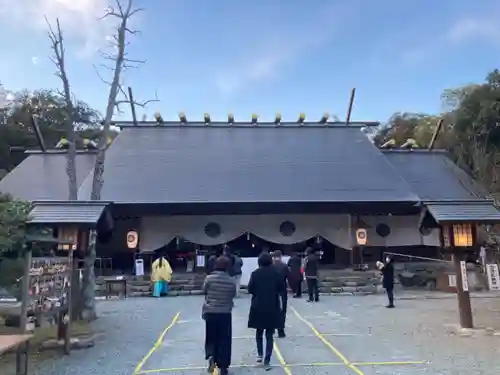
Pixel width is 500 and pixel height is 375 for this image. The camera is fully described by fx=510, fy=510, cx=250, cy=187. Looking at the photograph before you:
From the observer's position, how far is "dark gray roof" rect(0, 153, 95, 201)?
1845 cm

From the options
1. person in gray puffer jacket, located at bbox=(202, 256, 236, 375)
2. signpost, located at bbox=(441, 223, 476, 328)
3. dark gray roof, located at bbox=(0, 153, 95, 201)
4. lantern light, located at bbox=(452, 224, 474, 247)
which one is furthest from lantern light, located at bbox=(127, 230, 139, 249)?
person in gray puffer jacket, located at bbox=(202, 256, 236, 375)

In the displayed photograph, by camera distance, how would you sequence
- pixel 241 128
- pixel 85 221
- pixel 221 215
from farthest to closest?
1. pixel 241 128
2. pixel 221 215
3. pixel 85 221

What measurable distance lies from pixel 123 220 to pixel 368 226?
8.54 meters

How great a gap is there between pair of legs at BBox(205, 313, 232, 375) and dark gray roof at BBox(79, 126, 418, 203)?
11504 mm

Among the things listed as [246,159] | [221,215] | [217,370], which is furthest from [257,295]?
[246,159]

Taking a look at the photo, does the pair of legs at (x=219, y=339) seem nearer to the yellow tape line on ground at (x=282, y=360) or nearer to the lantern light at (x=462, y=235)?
the yellow tape line on ground at (x=282, y=360)

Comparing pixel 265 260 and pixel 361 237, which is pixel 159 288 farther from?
pixel 265 260

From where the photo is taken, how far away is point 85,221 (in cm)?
820

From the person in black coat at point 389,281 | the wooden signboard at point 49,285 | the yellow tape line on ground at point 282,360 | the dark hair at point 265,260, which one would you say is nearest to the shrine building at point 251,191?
the person in black coat at point 389,281

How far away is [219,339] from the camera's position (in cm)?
555

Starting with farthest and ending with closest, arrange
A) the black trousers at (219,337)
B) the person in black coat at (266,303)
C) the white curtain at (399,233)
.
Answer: the white curtain at (399,233) < the person in black coat at (266,303) < the black trousers at (219,337)

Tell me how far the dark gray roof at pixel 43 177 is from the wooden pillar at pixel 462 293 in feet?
45.1

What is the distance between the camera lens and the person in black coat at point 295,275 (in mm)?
13805

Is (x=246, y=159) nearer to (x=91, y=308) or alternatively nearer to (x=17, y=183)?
(x=17, y=183)
